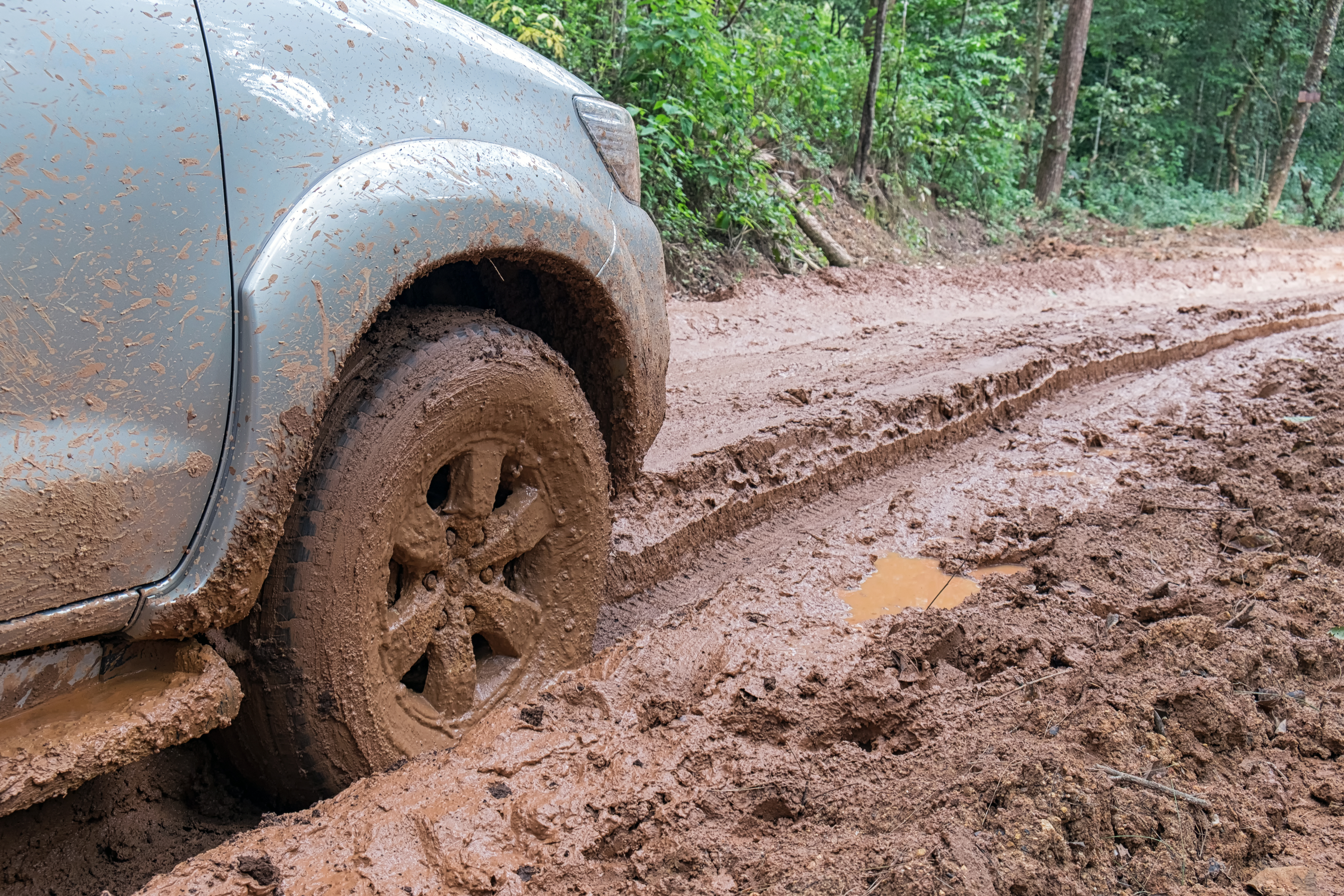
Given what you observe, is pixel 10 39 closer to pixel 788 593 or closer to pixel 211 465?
pixel 211 465

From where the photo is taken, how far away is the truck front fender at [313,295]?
5.25ft

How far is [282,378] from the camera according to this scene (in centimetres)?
164

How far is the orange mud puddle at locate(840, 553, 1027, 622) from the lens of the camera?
3363 mm

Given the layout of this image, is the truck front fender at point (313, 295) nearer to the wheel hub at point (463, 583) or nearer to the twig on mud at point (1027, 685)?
the wheel hub at point (463, 583)

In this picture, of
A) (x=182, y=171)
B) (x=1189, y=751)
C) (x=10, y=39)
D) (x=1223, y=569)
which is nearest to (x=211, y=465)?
(x=182, y=171)

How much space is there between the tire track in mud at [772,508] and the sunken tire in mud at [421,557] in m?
0.64

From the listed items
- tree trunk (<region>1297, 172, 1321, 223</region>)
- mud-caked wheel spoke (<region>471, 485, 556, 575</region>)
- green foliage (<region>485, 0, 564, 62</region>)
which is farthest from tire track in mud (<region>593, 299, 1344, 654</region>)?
tree trunk (<region>1297, 172, 1321, 223</region>)

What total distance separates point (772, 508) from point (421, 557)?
2.42 m

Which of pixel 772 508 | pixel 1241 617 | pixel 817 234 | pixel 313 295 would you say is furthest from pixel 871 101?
pixel 313 295

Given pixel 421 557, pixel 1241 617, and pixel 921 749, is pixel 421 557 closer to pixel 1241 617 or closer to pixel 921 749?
pixel 921 749

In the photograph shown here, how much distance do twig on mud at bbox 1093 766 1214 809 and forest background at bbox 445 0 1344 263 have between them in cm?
708

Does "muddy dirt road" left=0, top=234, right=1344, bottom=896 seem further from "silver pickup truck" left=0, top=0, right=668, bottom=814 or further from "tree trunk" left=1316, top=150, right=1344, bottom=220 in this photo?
"tree trunk" left=1316, top=150, right=1344, bottom=220

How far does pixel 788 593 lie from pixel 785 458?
124 centimetres

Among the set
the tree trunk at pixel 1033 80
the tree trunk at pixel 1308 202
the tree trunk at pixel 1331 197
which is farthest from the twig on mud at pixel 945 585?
the tree trunk at pixel 1308 202
